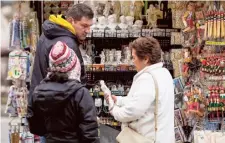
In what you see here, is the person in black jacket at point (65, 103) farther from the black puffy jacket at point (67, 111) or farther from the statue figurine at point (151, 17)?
the statue figurine at point (151, 17)

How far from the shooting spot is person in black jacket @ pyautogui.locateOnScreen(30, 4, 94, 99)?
313 centimetres

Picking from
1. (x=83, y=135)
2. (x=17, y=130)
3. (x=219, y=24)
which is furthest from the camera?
(x=17, y=130)

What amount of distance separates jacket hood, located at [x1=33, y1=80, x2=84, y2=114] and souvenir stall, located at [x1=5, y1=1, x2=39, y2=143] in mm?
2314

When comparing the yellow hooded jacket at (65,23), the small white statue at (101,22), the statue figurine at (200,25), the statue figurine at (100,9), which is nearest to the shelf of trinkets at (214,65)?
the statue figurine at (200,25)

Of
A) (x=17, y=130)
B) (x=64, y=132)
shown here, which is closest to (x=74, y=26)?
(x=64, y=132)

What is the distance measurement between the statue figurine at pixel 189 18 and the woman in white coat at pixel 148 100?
1823 millimetres

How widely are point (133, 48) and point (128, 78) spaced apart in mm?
2102

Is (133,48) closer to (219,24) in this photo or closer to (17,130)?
(219,24)

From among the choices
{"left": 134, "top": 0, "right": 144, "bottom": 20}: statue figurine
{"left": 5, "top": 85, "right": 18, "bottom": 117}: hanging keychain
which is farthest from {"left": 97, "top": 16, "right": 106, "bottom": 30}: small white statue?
{"left": 5, "top": 85, "right": 18, "bottom": 117}: hanging keychain

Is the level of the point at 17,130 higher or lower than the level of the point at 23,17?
lower

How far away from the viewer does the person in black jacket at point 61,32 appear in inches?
123

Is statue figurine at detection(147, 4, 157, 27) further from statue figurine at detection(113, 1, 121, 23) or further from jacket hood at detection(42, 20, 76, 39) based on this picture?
jacket hood at detection(42, 20, 76, 39)

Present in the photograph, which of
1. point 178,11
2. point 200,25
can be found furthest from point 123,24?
point 200,25

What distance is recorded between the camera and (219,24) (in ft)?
14.4
